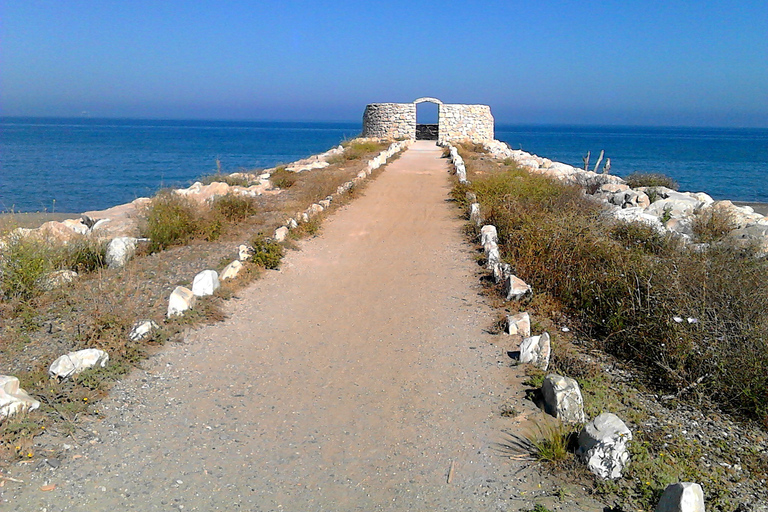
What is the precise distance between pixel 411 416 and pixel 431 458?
1.86ft

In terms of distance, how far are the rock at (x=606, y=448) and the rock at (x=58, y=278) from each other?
19.8 ft

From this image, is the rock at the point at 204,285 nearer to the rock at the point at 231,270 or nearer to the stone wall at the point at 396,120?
the rock at the point at 231,270

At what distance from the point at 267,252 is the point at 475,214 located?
14.4 ft

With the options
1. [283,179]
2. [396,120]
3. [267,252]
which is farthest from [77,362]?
[396,120]

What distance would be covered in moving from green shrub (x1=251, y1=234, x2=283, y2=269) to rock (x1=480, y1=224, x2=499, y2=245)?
10.8 ft

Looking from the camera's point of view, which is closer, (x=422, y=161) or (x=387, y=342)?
(x=387, y=342)

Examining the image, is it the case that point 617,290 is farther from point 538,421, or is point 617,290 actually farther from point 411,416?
point 411,416

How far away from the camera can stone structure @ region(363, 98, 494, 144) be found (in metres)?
33.7

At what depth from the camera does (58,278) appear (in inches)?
279

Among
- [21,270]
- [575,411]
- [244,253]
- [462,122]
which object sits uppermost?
[462,122]

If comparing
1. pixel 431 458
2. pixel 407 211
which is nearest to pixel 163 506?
pixel 431 458

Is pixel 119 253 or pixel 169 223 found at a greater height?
pixel 169 223

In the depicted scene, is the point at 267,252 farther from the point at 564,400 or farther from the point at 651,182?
the point at 651,182

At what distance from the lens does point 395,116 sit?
1336 inches
